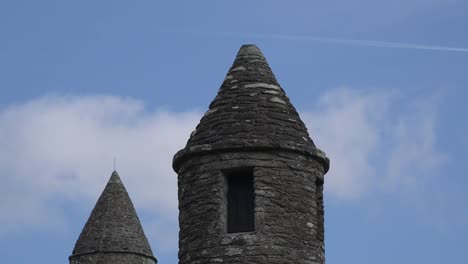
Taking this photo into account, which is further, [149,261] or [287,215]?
[149,261]

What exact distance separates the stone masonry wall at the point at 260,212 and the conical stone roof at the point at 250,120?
0.12 meters

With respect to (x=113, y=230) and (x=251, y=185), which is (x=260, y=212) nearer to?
(x=251, y=185)

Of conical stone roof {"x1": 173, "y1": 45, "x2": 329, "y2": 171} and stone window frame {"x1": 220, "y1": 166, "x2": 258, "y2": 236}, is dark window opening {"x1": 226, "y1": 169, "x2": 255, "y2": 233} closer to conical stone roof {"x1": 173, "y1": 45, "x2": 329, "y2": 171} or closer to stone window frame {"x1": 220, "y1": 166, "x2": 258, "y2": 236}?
stone window frame {"x1": 220, "y1": 166, "x2": 258, "y2": 236}

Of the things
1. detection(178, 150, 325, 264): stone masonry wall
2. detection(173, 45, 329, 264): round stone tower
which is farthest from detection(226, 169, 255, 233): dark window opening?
detection(178, 150, 325, 264): stone masonry wall

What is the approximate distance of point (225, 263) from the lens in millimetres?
10898

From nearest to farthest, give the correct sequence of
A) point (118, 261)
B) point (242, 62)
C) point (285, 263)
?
point (285, 263) < point (242, 62) < point (118, 261)

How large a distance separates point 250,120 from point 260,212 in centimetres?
122

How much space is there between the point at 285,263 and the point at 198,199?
51.0 inches

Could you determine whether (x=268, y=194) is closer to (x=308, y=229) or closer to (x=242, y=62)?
(x=308, y=229)

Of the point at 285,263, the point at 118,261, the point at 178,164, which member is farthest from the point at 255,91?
the point at 118,261

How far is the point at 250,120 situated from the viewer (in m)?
11.8

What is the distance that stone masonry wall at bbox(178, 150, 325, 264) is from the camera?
36.0ft

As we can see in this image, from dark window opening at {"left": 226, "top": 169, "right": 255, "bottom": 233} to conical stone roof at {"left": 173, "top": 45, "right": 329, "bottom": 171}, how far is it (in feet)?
1.26

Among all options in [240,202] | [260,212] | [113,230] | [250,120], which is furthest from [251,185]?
[113,230]
